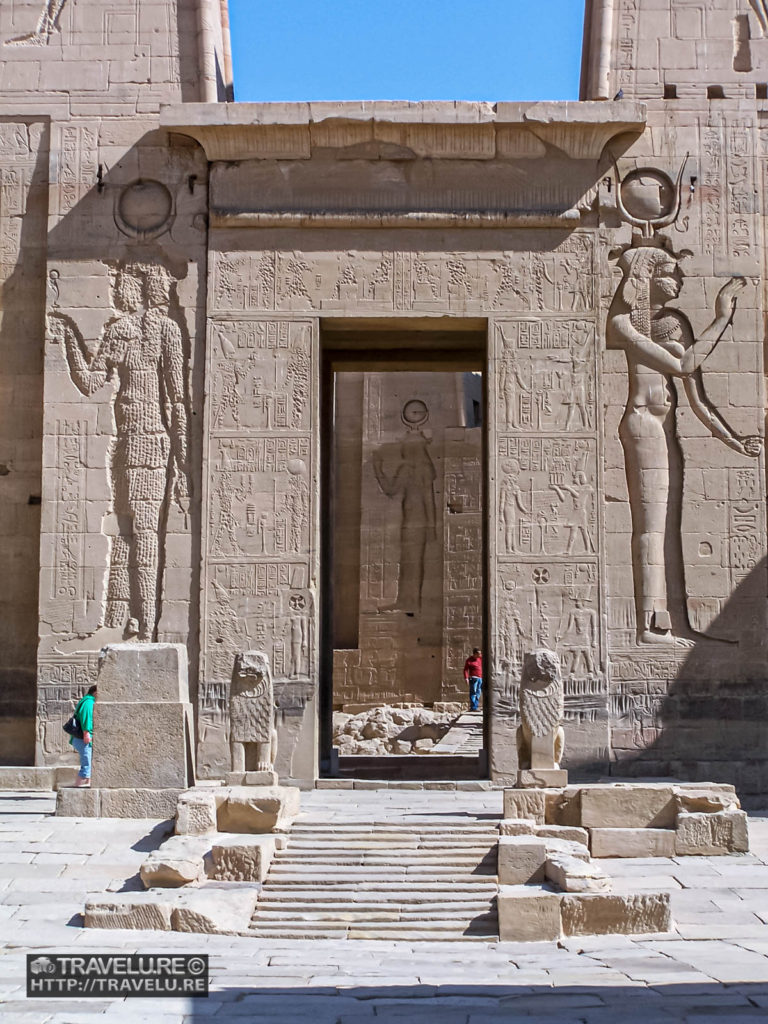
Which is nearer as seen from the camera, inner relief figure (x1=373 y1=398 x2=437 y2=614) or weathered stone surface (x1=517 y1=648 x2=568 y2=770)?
weathered stone surface (x1=517 y1=648 x2=568 y2=770)

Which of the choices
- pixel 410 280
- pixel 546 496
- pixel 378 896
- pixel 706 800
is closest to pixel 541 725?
pixel 706 800

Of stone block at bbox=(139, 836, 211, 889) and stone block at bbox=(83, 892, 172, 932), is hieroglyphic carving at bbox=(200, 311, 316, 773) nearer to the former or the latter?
stone block at bbox=(139, 836, 211, 889)

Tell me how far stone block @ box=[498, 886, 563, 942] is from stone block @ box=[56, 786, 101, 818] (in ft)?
11.1

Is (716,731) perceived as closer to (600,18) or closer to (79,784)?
(79,784)

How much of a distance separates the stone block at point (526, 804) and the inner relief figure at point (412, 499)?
42.4 ft

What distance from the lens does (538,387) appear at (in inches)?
518

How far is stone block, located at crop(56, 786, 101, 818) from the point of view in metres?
10.2

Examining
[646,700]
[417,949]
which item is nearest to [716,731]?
[646,700]

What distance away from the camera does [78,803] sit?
10.2 metres

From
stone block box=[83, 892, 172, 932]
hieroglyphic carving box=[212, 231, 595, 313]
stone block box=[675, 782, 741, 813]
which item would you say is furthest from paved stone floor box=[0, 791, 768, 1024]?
hieroglyphic carving box=[212, 231, 595, 313]

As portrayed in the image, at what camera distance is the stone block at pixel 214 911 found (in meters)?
8.17

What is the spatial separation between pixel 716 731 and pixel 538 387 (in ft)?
11.4

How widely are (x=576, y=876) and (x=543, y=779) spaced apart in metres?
1.91

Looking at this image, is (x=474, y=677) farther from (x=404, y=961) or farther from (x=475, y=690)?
(x=404, y=961)
